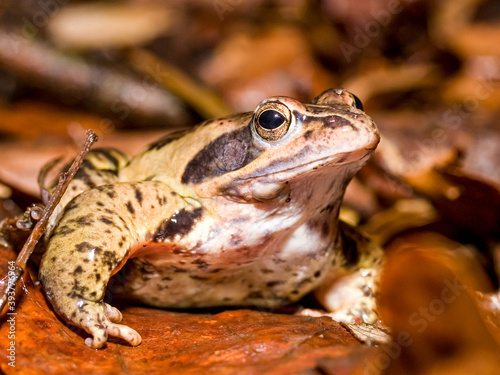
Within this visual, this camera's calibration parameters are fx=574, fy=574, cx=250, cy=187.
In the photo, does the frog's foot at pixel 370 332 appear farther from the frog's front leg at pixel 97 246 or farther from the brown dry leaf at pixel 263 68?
the brown dry leaf at pixel 263 68

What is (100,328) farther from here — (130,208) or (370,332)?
(370,332)

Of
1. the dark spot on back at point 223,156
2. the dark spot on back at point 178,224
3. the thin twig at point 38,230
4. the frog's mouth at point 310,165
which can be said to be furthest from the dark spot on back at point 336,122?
the thin twig at point 38,230

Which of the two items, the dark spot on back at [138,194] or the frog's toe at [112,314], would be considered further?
the dark spot on back at [138,194]

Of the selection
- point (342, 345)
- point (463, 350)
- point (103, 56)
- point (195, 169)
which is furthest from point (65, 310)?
point (103, 56)

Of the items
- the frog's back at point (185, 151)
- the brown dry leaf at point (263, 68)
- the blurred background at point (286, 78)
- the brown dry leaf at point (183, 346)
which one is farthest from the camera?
the brown dry leaf at point (263, 68)

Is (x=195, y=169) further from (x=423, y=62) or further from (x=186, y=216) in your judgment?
(x=423, y=62)

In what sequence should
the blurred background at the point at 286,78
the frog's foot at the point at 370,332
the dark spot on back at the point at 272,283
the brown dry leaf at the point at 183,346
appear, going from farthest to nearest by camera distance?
the blurred background at the point at 286,78
the dark spot on back at the point at 272,283
the frog's foot at the point at 370,332
the brown dry leaf at the point at 183,346
